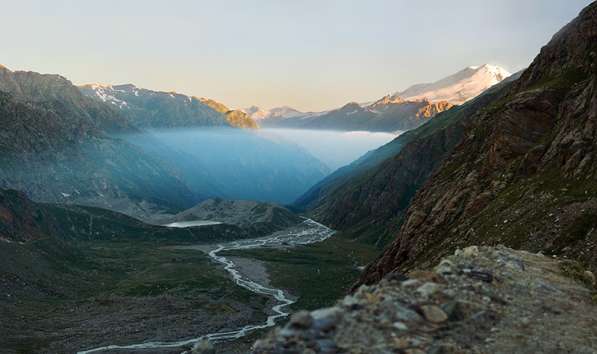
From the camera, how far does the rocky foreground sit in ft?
68.2

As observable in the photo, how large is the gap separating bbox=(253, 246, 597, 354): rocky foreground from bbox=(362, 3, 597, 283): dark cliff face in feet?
55.0

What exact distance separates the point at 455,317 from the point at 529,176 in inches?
2324

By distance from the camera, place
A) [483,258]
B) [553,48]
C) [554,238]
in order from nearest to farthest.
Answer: [483,258]
[554,238]
[553,48]

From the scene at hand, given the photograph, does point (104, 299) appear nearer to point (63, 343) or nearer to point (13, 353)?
point (63, 343)

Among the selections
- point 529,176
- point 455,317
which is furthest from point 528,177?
point 455,317

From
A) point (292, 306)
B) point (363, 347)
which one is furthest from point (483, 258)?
point (292, 306)

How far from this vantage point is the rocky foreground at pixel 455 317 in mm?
20797

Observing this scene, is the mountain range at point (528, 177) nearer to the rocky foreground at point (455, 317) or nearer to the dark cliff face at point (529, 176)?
the dark cliff face at point (529, 176)

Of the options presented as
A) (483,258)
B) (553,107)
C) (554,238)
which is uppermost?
(553,107)

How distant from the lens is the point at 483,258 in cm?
3034

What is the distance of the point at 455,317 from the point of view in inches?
906

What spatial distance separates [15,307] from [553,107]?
113 meters

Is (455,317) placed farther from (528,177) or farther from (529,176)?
(529,176)

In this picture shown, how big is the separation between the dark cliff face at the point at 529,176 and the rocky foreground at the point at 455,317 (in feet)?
55.0
